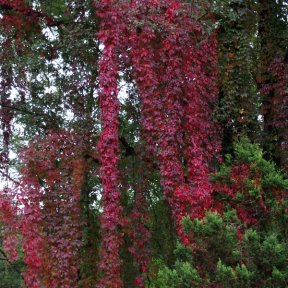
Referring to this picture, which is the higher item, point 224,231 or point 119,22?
point 119,22

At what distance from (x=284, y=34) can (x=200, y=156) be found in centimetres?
250

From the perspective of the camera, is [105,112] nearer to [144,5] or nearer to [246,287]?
[144,5]

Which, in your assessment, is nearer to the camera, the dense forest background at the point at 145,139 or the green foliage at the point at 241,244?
the green foliage at the point at 241,244

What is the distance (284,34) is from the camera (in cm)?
767

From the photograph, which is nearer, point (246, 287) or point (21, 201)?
point (246, 287)

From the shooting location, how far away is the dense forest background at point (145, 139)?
225 inches

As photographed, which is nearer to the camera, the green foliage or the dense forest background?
the green foliage

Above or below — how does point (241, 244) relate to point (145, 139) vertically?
below

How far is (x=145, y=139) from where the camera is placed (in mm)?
6637

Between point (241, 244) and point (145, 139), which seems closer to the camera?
point (241, 244)

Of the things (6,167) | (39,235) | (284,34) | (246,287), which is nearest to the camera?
(246,287)

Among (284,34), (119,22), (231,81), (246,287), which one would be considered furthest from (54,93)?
(246,287)

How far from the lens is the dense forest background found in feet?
18.7

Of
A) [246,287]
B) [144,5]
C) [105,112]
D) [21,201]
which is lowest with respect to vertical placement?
[246,287]
